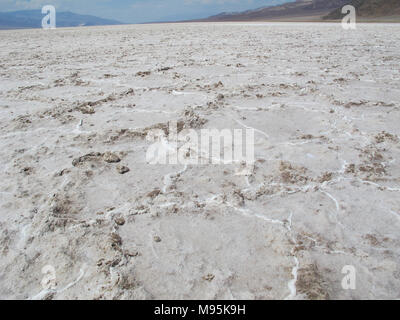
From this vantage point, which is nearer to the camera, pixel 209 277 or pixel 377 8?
pixel 209 277

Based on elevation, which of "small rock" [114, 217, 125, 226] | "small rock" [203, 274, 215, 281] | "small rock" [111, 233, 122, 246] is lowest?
"small rock" [203, 274, 215, 281]

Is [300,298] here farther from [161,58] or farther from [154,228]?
[161,58]

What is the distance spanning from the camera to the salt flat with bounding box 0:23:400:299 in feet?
4.82

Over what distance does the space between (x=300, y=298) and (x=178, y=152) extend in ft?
5.24

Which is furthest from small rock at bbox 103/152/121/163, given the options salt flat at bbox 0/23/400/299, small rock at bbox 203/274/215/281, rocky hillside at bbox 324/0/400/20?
rocky hillside at bbox 324/0/400/20

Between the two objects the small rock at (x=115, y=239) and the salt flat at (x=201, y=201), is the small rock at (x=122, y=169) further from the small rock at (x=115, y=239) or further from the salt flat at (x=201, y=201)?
the small rock at (x=115, y=239)

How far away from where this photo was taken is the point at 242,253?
163 centimetres

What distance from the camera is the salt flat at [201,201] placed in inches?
57.8

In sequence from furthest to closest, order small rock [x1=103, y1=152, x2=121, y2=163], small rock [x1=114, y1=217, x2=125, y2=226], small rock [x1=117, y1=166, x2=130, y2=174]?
small rock [x1=103, y1=152, x2=121, y2=163], small rock [x1=117, y1=166, x2=130, y2=174], small rock [x1=114, y1=217, x2=125, y2=226]

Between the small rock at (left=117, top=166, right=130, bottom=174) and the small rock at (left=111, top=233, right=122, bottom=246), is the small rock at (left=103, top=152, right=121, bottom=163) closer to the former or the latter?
the small rock at (left=117, top=166, right=130, bottom=174)

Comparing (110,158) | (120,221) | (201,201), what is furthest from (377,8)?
(120,221)

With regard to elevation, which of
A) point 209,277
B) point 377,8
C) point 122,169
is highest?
point 377,8

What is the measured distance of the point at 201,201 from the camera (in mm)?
2053

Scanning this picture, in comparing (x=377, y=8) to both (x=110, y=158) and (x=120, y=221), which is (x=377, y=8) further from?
(x=120, y=221)
